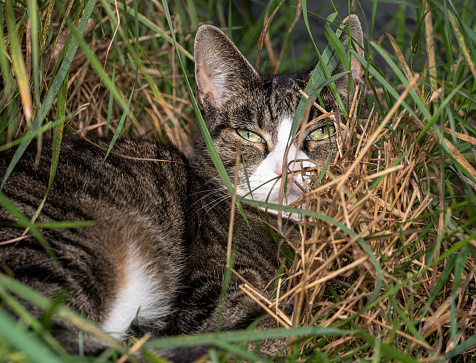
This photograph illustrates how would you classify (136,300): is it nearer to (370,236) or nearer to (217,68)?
(370,236)

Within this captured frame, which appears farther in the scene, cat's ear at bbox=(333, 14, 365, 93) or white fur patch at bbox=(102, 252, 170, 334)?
cat's ear at bbox=(333, 14, 365, 93)

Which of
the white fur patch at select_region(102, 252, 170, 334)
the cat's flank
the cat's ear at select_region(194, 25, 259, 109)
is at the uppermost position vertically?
the cat's ear at select_region(194, 25, 259, 109)

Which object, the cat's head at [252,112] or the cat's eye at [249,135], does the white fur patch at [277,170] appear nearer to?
the cat's head at [252,112]

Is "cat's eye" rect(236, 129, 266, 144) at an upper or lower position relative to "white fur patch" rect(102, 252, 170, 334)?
upper

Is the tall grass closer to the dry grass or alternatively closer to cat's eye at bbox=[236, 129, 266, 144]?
the dry grass

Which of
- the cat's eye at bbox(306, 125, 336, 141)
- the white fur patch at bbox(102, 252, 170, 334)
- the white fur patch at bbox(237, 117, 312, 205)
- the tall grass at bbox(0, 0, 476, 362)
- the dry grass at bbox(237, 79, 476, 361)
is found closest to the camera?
the tall grass at bbox(0, 0, 476, 362)

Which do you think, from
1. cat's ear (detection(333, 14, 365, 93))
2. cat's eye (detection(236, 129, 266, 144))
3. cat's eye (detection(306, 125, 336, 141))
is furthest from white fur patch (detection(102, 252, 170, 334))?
cat's ear (detection(333, 14, 365, 93))

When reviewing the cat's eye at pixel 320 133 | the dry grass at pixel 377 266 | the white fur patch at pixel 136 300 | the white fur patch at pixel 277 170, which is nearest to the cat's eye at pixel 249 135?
the white fur patch at pixel 277 170

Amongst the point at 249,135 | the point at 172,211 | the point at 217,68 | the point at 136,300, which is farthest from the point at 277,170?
the point at 136,300

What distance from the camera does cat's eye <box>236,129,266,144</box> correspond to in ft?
6.25

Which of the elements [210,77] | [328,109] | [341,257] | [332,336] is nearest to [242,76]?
[210,77]

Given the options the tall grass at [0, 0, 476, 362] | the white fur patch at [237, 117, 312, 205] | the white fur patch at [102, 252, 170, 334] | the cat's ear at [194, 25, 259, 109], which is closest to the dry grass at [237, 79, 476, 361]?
the tall grass at [0, 0, 476, 362]

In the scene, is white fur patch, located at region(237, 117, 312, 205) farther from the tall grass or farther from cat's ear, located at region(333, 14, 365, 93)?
cat's ear, located at region(333, 14, 365, 93)

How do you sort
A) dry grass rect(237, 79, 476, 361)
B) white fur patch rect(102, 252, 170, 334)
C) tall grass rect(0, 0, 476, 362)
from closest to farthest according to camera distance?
→ tall grass rect(0, 0, 476, 362) → dry grass rect(237, 79, 476, 361) → white fur patch rect(102, 252, 170, 334)
